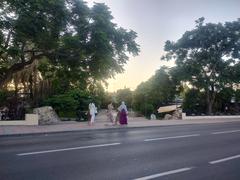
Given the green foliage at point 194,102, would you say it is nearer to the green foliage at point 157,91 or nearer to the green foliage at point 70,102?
the green foliage at point 157,91

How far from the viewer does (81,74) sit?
87.9 ft

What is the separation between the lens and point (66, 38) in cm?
2323

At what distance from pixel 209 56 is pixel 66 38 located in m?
23.1

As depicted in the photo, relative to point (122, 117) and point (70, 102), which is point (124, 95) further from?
point (122, 117)

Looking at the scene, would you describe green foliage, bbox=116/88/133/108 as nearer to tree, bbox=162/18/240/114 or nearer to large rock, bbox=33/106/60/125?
tree, bbox=162/18/240/114

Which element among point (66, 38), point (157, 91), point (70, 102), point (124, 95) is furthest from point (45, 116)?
point (124, 95)

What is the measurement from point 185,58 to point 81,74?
20037 mm

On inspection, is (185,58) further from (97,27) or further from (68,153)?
(68,153)

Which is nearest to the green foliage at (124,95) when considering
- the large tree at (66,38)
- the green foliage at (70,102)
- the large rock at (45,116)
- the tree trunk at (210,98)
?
the tree trunk at (210,98)

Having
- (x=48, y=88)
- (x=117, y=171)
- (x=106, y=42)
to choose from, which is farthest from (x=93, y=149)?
(x=48, y=88)

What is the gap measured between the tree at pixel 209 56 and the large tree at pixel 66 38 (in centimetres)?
1691

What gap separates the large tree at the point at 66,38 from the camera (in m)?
21.7

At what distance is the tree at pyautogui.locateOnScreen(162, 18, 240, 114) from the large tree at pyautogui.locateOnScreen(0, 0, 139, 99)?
16915 millimetres

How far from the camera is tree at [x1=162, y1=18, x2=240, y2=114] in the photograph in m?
41.1
